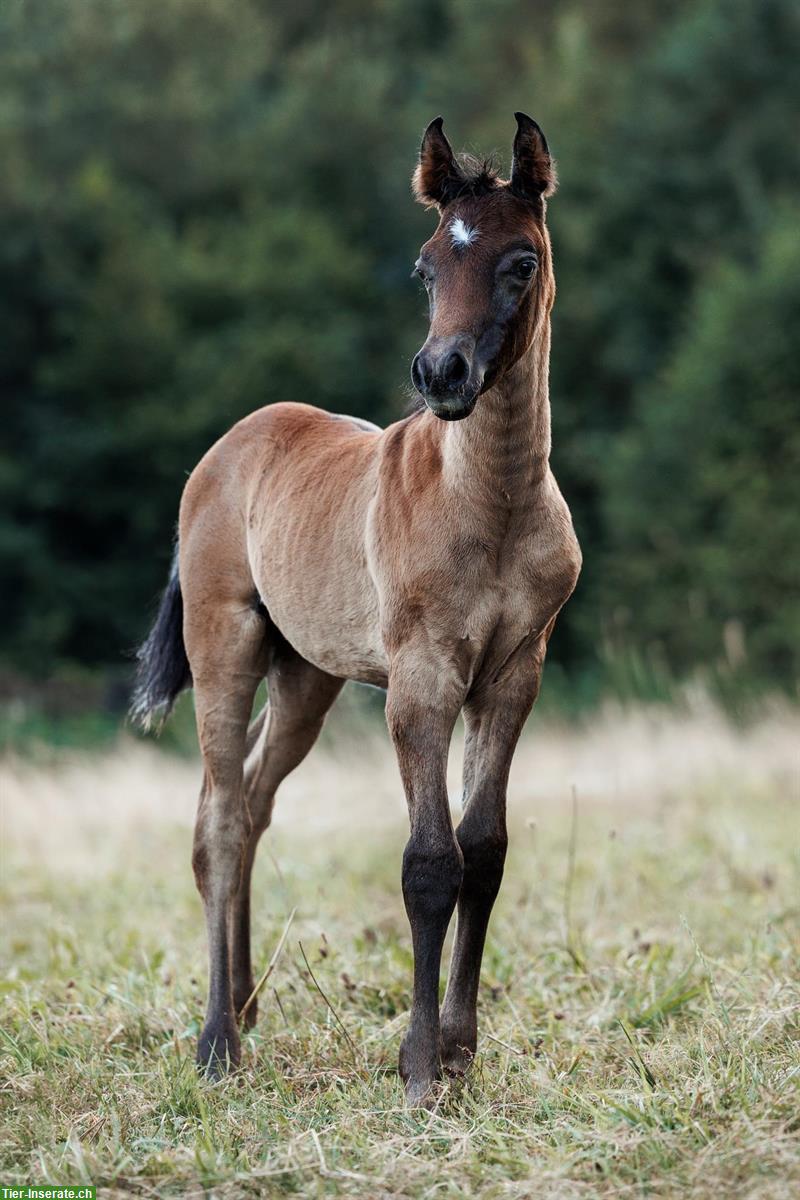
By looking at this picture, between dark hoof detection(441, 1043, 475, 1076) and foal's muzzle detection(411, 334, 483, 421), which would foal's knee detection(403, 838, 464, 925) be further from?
foal's muzzle detection(411, 334, 483, 421)

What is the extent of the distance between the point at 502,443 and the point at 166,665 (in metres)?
2.04

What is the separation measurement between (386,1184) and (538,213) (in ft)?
8.67

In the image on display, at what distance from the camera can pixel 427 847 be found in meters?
4.21

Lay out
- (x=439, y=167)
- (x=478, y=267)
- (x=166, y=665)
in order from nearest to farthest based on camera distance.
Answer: (x=478, y=267) < (x=439, y=167) < (x=166, y=665)

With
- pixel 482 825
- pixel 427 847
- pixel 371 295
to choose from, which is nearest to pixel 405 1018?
pixel 482 825

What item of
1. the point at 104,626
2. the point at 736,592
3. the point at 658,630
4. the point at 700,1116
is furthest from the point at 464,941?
the point at 104,626

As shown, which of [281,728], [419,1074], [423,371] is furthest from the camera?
[281,728]

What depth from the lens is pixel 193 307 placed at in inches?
1172

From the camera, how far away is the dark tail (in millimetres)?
5738

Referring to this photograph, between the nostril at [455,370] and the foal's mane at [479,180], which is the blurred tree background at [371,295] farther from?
the nostril at [455,370]

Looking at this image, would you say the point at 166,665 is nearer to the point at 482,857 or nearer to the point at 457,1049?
the point at 482,857

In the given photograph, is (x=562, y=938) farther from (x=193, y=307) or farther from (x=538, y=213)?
(x=193, y=307)

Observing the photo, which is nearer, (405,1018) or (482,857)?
(482,857)

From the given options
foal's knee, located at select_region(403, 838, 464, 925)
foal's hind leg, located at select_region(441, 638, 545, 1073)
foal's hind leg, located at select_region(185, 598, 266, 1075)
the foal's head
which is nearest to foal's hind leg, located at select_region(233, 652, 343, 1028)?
foal's hind leg, located at select_region(185, 598, 266, 1075)
